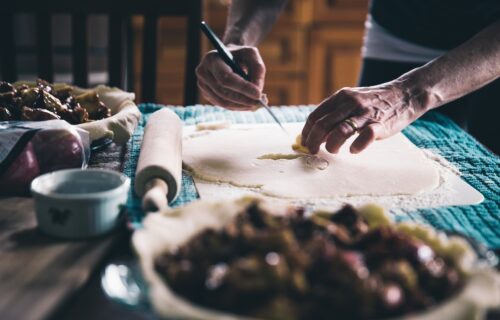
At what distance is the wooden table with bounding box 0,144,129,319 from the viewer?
0.67 meters

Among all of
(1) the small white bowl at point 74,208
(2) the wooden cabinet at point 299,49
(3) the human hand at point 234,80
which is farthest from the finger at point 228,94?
(2) the wooden cabinet at point 299,49

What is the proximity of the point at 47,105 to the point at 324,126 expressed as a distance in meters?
0.51

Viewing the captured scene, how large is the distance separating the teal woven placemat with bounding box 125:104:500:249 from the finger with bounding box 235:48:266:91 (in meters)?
0.15

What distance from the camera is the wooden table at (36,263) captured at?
2.20 ft

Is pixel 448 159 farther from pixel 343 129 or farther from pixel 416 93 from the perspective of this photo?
pixel 343 129

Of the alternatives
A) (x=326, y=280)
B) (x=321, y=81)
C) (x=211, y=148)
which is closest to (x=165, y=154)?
(x=211, y=148)

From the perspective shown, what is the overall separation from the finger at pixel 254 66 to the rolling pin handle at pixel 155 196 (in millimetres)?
487

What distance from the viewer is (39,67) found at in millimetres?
1827

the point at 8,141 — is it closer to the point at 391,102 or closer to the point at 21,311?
the point at 21,311

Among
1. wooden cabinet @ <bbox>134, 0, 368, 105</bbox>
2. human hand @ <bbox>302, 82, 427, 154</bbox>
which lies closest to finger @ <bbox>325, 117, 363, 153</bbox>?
human hand @ <bbox>302, 82, 427, 154</bbox>

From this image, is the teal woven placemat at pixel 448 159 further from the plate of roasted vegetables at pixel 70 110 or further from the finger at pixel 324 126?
the finger at pixel 324 126

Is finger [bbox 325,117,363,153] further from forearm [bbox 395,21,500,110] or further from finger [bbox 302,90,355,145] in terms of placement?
forearm [bbox 395,21,500,110]

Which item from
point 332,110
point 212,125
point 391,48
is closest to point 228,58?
point 212,125

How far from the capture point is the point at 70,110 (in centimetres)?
118
